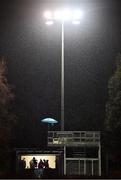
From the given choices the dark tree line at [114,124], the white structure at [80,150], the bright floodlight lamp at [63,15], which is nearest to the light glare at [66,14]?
the bright floodlight lamp at [63,15]

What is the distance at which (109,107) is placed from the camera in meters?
21.0

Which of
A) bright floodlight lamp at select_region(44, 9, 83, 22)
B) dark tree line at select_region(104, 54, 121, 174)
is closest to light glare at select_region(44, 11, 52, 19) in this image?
bright floodlight lamp at select_region(44, 9, 83, 22)

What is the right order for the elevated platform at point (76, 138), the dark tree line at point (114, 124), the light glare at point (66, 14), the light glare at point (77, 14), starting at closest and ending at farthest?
the elevated platform at point (76, 138)
the light glare at point (77, 14)
the light glare at point (66, 14)
the dark tree line at point (114, 124)

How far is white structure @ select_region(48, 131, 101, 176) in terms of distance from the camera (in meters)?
19.0

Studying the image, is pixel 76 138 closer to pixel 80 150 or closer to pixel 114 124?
pixel 80 150

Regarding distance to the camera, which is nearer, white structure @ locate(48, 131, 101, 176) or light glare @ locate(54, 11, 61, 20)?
white structure @ locate(48, 131, 101, 176)

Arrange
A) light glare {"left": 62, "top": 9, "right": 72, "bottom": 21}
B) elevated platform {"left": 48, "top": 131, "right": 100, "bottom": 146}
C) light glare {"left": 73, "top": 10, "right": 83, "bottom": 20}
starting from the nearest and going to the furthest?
elevated platform {"left": 48, "top": 131, "right": 100, "bottom": 146}, light glare {"left": 73, "top": 10, "right": 83, "bottom": 20}, light glare {"left": 62, "top": 9, "right": 72, "bottom": 21}

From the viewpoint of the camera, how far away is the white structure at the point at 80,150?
62.3 ft

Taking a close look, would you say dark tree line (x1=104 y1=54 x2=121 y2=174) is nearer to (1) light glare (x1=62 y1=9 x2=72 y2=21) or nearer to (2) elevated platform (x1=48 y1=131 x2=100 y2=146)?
(2) elevated platform (x1=48 y1=131 x2=100 y2=146)

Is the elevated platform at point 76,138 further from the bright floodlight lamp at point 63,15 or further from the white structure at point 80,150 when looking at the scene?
the bright floodlight lamp at point 63,15

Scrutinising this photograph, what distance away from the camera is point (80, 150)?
19.9 meters

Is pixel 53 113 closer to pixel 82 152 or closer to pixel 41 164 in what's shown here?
pixel 82 152

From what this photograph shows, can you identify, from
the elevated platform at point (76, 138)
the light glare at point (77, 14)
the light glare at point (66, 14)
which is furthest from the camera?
the light glare at point (66, 14)

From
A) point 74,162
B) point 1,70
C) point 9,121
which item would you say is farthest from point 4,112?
point 74,162
